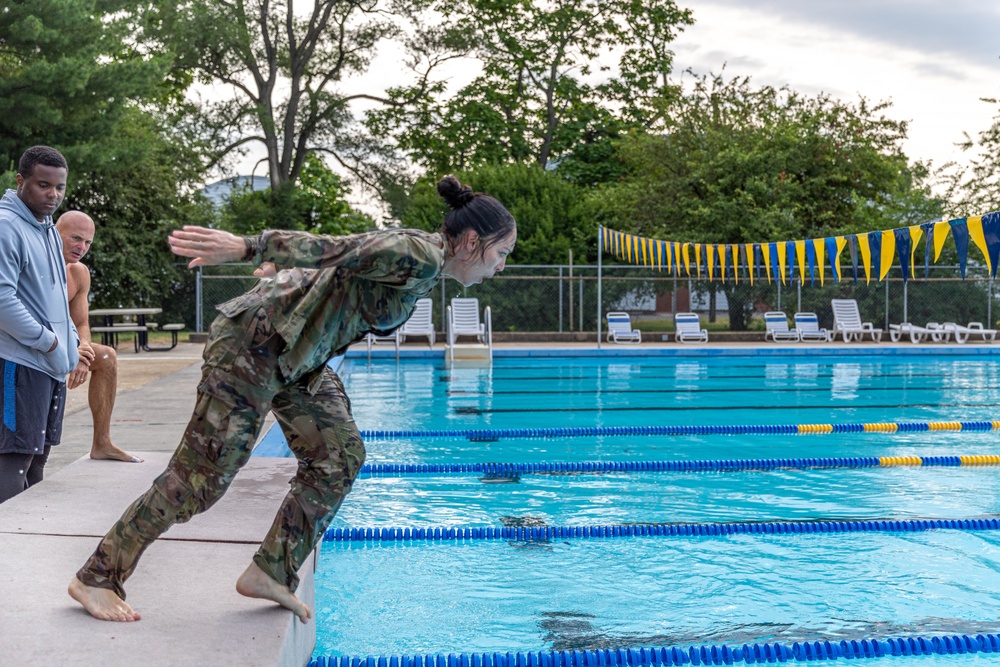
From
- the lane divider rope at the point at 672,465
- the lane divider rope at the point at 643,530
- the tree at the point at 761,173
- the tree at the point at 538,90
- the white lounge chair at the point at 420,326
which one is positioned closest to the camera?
the lane divider rope at the point at 643,530

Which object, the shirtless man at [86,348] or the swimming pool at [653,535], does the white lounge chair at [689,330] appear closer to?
the swimming pool at [653,535]

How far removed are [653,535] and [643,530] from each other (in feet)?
0.23

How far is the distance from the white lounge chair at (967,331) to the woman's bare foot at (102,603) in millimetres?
20394

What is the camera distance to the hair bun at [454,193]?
281 cm

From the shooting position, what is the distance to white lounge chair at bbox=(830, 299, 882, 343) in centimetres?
2056

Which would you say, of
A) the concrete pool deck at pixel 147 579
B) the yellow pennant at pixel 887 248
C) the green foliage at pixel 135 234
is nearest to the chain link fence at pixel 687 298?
the green foliage at pixel 135 234

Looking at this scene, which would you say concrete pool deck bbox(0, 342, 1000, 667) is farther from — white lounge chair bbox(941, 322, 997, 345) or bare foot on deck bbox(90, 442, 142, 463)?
white lounge chair bbox(941, 322, 997, 345)

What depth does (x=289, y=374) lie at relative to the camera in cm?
272

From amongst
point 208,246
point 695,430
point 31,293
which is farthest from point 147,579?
point 695,430

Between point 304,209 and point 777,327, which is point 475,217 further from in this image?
point 304,209

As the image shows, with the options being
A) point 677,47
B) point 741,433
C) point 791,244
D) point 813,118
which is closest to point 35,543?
point 741,433

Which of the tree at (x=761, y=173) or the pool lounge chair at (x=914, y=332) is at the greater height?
the tree at (x=761, y=173)

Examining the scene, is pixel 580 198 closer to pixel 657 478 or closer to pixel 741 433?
pixel 741 433

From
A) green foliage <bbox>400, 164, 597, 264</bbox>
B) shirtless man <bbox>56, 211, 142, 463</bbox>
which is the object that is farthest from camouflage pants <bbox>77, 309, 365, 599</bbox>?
green foliage <bbox>400, 164, 597, 264</bbox>
